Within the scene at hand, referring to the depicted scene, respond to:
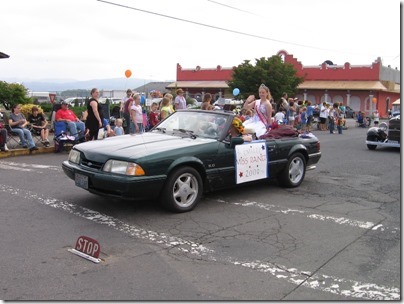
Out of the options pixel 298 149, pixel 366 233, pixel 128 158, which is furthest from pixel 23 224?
pixel 298 149

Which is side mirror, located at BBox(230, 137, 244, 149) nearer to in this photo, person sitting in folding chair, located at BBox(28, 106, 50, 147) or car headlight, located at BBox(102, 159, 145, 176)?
car headlight, located at BBox(102, 159, 145, 176)

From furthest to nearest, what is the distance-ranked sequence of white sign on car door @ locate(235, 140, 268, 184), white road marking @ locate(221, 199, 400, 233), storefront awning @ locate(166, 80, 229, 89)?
storefront awning @ locate(166, 80, 229, 89), white sign on car door @ locate(235, 140, 268, 184), white road marking @ locate(221, 199, 400, 233)

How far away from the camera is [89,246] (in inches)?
183

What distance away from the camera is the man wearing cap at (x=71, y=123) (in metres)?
12.6

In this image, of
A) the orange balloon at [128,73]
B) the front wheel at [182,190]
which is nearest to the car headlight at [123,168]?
the front wheel at [182,190]

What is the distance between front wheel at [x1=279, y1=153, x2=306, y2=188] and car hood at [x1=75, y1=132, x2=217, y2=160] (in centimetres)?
191

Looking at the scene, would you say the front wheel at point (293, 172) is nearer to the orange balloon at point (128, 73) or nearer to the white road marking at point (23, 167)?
the white road marking at point (23, 167)

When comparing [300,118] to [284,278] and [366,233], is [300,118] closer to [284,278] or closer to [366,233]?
[366,233]

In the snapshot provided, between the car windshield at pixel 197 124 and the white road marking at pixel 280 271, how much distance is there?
2.01 meters

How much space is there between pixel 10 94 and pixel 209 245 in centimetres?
2139

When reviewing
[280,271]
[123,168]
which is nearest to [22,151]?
[123,168]

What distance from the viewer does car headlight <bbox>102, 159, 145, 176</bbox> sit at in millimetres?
5883

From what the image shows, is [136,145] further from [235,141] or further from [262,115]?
[262,115]

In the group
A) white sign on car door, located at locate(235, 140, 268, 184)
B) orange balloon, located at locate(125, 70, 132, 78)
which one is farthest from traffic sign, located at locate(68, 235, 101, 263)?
orange balloon, located at locate(125, 70, 132, 78)
